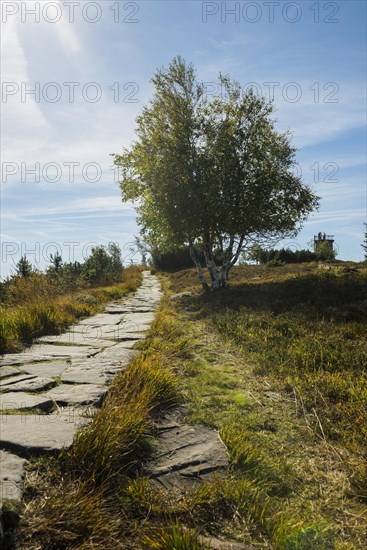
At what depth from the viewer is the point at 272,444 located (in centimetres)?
315

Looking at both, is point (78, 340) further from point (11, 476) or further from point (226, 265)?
point (226, 265)

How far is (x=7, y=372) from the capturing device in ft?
14.8

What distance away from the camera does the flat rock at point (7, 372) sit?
14.3 ft

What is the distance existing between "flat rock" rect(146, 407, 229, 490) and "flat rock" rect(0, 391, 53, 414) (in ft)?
3.47

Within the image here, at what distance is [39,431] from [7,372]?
1929mm

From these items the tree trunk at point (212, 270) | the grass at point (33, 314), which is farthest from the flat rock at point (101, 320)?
the tree trunk at point (212, 270)

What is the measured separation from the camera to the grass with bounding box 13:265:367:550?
208cm

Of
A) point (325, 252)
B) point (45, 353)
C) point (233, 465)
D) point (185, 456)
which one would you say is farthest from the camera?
point (325, 252)

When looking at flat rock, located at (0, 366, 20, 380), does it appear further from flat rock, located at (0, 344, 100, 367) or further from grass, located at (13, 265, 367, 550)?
grass, located at (13, 265, 367, 550)

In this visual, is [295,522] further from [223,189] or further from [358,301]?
[223,189]

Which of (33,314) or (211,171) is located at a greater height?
(211,171)

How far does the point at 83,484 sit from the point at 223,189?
1583cm

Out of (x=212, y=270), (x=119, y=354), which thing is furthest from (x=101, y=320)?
(x=212, y=270)

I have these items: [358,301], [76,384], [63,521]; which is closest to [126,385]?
[76,384]
